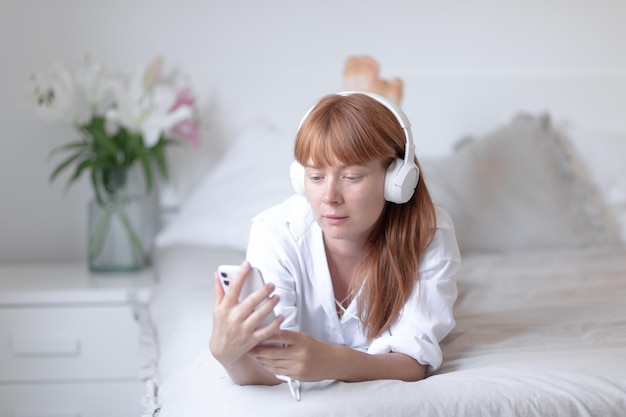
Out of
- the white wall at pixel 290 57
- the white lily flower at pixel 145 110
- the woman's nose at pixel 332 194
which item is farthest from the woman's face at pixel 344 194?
the white wall at pixel 290 57

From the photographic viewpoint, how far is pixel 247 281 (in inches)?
42.8

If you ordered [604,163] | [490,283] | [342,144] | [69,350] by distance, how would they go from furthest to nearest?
[604,163], [69,350], [490,283], [342,144]

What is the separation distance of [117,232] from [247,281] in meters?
1.23

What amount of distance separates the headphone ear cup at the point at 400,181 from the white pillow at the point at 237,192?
972 millimetres

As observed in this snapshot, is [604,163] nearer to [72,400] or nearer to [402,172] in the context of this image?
[402,172]

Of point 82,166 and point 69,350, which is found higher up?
point 82,166

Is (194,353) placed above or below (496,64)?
below

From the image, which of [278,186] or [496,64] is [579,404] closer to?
[278,186]

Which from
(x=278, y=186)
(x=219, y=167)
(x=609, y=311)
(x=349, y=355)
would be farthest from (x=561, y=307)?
(x=219, y=167)

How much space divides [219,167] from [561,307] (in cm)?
112

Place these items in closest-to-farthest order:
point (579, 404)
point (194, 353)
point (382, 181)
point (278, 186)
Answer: point (579, 404)
point (382, 181)
point (194, 353)
point (278, 186)

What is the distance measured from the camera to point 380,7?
2555 millimetres

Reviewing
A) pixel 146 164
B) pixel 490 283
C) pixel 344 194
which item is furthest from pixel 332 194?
pixel 146 164

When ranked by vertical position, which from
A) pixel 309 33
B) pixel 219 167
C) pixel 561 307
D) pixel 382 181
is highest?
pixel 309 33
